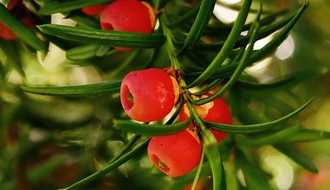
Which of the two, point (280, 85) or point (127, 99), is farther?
point (280, 85)

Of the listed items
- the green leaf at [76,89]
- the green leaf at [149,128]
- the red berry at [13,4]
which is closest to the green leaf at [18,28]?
the red berry at [13,4]

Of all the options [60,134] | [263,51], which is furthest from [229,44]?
[60,134]

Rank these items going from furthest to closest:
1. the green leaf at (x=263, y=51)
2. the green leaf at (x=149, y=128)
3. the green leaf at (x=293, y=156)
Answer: the green leaf at (x=293, y=156)
the green leaf at (x=263, y=51)
the green leaf at (x=149, y=128)

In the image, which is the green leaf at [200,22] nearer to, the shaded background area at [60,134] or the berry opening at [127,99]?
the berry opening at [127,99]

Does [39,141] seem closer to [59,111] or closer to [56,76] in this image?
[59,111]

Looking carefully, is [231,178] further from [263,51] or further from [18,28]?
[18,28]

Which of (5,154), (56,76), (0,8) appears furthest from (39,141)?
(0,8)
